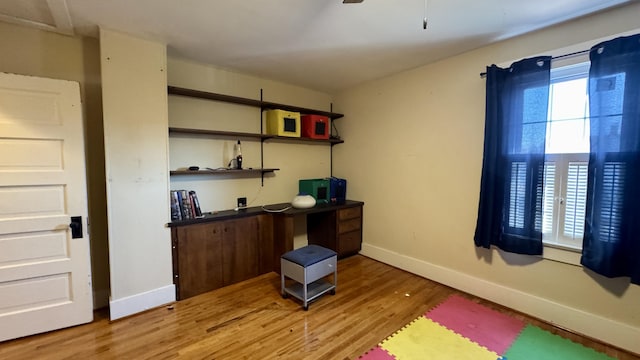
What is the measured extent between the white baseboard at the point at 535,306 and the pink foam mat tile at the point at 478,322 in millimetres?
180

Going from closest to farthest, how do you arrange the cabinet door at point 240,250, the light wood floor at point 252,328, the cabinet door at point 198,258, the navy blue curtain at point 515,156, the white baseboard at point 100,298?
the light wood floor at point 252,328
the navy blue curtain at point 515,156
the white baseboard at point 100,298
the cabinet door at point 198,258
the cabinet door at point 240,250

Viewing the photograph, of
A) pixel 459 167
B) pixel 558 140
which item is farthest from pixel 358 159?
pixel 558 140

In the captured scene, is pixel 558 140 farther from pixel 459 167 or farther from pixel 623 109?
pixel 459 167

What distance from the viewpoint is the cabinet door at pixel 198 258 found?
8.68ft

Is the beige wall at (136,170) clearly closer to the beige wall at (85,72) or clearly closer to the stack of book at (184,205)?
the stack of book at (184,205)

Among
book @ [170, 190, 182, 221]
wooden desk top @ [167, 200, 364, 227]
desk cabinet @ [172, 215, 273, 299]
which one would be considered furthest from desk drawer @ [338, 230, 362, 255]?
book @ [170, 190, 182, 221]

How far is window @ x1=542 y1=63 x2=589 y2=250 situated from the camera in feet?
6.97

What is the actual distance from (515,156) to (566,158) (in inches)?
13.4

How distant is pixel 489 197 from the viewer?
8.31 ft

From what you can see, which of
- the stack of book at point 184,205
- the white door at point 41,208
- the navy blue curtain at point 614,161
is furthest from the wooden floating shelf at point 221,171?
the navy blue curtain at point 614,161

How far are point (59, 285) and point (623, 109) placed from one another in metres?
4.41

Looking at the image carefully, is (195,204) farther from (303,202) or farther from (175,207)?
(303,202)

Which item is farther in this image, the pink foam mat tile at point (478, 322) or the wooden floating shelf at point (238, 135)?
the wooden floating shelf at point (238, 135)

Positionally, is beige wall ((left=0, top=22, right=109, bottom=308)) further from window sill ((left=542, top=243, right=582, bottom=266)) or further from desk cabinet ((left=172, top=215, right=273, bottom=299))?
window sill ((left=542, top=243, right=582, bottom=266))
